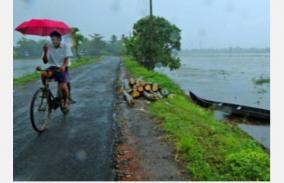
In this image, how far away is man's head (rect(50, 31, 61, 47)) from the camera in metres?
5.86

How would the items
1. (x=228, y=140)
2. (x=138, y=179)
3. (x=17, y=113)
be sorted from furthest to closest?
(x=17, y=113) → (x=228, y=140) → (x=138, y=179)

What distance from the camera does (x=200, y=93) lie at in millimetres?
24016

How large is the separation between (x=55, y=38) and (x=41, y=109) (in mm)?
1225

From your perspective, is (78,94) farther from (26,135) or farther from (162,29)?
(162,29)

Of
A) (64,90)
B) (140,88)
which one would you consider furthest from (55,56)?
(140,88)

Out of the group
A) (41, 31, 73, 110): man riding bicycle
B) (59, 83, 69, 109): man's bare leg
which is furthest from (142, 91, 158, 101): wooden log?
(41, 31, 73, 110): man riding bicycle

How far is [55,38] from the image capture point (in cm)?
587

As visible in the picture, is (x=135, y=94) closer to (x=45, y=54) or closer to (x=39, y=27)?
(x=39, y=27)

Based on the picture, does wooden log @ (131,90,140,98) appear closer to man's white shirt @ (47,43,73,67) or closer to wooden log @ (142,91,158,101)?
wooden log @ (142,91,158,101)

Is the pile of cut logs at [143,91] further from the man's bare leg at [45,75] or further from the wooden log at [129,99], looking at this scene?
the man's bare leg at [45,75]

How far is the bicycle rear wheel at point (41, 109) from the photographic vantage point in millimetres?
5691

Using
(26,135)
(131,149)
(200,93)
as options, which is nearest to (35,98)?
(26,135)

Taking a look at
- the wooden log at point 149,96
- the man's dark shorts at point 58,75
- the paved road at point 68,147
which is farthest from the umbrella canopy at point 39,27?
the wooden log at point 149,96

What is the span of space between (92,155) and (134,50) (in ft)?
83.9
